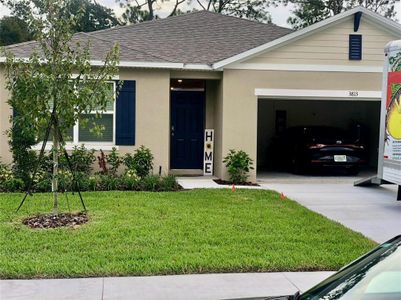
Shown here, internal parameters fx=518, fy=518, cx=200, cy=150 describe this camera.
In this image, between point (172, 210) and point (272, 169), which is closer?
point (172, 210)

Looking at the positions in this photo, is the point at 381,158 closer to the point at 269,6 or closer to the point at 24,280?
the point at 24,280

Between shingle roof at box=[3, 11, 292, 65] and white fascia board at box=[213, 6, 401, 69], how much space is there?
78cm

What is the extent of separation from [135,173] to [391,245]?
10.2 metres

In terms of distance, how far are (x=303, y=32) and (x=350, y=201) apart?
16.5ft

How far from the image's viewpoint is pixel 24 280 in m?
5.59

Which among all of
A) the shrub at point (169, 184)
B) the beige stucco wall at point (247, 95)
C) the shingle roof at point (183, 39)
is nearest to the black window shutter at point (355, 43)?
the beige stucco wall at point (247, 95)

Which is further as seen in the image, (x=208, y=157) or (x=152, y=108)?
(x=208, y=157)

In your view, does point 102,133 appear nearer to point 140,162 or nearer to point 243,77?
point 140,162

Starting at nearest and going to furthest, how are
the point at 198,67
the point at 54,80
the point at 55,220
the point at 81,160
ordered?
the point at 54,80
the point at 55,220
the point at 81,160
the point at 198,67

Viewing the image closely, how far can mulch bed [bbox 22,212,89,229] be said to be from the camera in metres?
7.93

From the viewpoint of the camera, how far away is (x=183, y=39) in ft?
54.6

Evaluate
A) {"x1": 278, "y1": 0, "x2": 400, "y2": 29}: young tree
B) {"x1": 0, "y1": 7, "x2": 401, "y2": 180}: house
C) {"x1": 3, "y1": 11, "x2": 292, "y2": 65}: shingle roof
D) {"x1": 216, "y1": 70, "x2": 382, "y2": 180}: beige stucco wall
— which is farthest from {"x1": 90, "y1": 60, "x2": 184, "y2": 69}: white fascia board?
{"x1": 278, "y1": 0, "x2": 400, "y2": 29}: young tree

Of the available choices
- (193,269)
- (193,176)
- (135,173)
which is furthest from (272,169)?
(193,269)

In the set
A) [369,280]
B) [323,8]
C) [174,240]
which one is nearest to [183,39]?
[174,240]
